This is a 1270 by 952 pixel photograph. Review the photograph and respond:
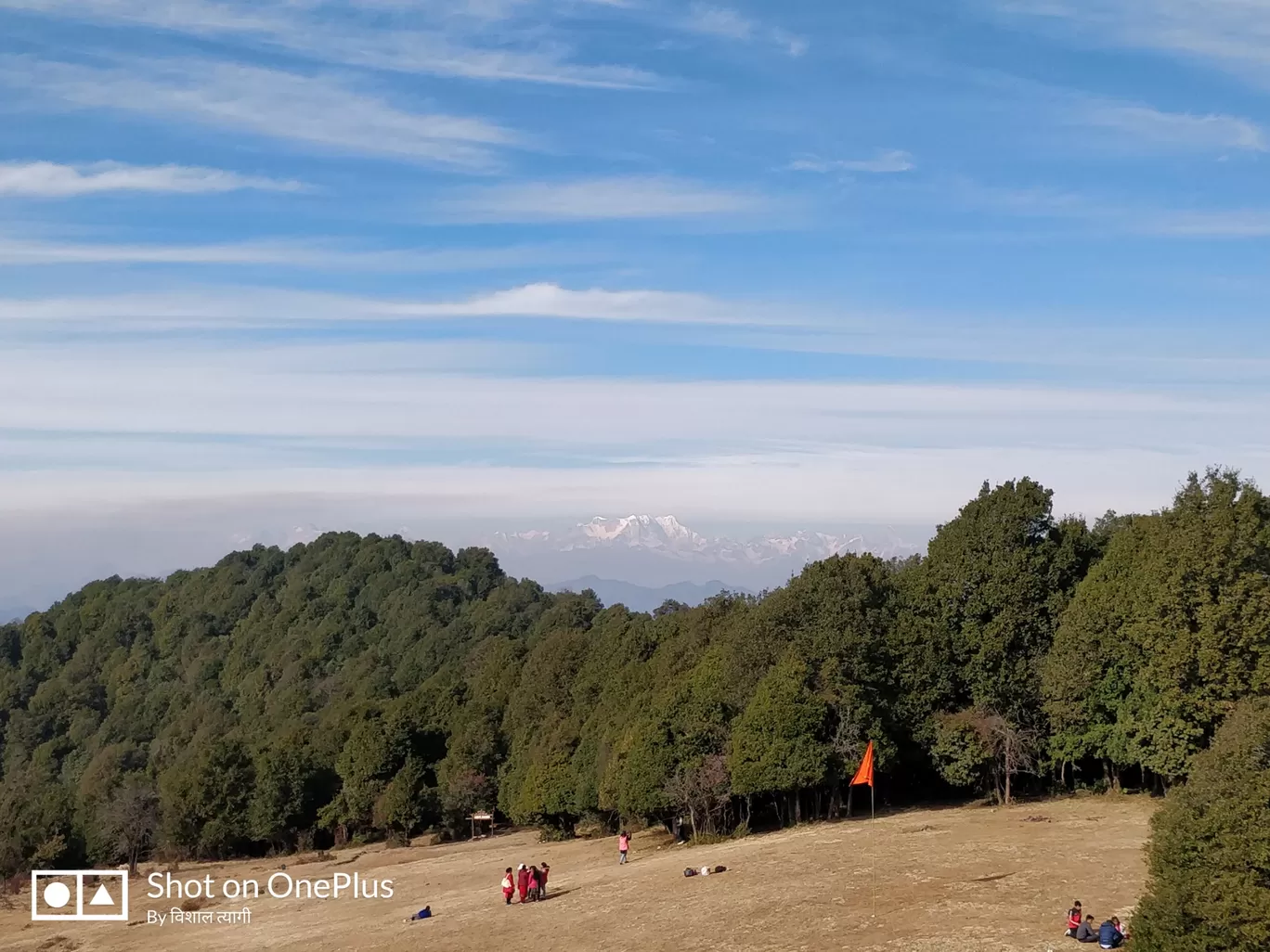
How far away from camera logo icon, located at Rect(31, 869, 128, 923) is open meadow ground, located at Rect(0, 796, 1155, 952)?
823 millimetres

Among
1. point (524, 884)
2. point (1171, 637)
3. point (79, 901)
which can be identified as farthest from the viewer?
point (79, 901)

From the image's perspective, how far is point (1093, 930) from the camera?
25656mm

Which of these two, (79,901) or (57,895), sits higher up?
(79,901)

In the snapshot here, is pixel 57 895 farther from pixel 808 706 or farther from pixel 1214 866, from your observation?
pixel 1214 866

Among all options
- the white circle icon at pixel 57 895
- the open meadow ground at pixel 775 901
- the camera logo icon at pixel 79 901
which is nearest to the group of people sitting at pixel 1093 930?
the open meadow ground at pixel 775 901

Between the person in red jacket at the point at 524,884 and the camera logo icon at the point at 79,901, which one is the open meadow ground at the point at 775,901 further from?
the camera logo icon at the point at 79,901

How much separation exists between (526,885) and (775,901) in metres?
8.73

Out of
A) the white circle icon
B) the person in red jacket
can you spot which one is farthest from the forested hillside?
the white circle icon

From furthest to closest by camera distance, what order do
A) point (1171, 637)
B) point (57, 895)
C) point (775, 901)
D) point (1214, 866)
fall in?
point (57, 895), point (1171, 637), point (775, 901), point (1214, 866)

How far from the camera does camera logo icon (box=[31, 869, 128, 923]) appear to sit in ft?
143

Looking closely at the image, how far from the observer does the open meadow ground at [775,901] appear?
27.8 metres

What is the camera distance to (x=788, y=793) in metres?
50.7

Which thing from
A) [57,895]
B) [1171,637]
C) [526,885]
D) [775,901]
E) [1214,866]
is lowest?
[57,895]

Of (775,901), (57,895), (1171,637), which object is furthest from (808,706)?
(57,895)
